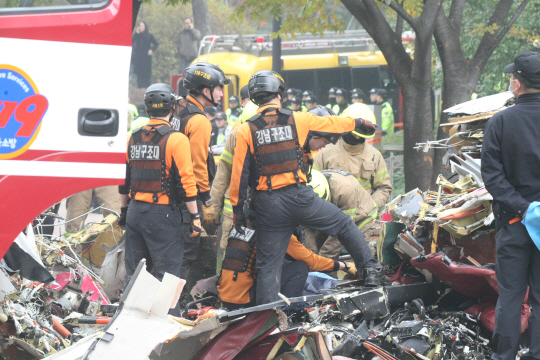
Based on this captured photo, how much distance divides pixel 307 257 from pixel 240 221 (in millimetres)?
646

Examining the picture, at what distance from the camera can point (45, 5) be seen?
309 centimetres

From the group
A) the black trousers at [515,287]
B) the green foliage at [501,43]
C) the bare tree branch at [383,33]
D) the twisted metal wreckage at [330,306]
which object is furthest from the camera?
the green foliage at [501,43]

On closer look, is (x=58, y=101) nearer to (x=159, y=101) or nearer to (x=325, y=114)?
(x=159, y=101)

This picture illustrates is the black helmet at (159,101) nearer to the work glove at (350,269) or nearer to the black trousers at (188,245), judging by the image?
the black trousers at (188,245)

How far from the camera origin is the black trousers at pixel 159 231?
4.88 metres

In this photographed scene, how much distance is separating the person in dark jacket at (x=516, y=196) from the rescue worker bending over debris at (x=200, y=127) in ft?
8.52

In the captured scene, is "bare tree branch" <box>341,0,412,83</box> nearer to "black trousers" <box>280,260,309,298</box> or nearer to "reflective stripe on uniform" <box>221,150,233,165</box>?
"reflective stripe on uniform" <box>221,150,233,165</box>

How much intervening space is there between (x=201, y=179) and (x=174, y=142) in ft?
2.34

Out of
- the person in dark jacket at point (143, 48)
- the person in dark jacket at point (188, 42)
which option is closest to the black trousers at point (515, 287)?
the person in dark jacket at point (188, 42)

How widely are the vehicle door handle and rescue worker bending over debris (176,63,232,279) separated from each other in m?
2.05

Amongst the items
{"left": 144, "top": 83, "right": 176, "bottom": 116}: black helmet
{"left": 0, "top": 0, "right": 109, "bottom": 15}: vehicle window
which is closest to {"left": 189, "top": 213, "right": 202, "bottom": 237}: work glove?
{"left": 144, "top": 83, "right": 176, "bottom": 116}: black helmet

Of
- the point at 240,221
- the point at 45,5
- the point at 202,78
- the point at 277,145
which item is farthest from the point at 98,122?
the point at 202,78

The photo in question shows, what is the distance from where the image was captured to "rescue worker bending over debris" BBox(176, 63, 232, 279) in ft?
18.0

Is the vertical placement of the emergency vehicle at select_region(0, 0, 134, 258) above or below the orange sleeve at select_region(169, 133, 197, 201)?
above
